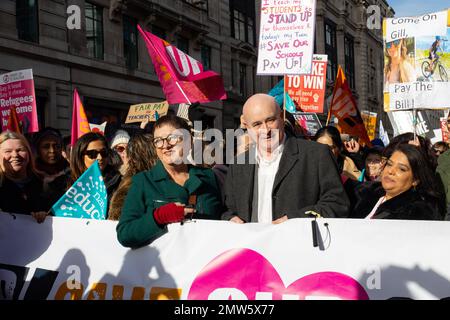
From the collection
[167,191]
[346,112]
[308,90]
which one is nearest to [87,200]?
[167,191]

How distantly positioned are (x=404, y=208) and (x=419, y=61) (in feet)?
11.8

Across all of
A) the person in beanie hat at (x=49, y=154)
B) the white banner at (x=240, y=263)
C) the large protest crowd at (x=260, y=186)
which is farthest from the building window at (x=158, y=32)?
the white banner at (x=240, y=263)

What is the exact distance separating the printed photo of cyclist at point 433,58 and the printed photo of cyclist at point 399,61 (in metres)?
0.09

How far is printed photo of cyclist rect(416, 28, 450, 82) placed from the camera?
5.86 meters

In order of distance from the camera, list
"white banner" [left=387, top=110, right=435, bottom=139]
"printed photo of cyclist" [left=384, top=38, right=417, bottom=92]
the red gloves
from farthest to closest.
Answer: "white banner" [left=387, top=110, right=435, bottom=139], "printed photo of cyclist" [left=384, top=38, right=417, bottom=92], the red gloves

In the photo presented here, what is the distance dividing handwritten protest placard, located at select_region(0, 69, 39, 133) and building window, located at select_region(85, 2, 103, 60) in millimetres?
8486

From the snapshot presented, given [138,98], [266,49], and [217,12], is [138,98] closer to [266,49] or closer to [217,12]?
[217,12]

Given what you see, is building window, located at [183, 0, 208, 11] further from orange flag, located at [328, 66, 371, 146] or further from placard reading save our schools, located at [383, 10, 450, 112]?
placard reading save our schools, located at [383, 10, 450, 112]

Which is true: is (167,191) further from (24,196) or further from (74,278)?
(24,196)

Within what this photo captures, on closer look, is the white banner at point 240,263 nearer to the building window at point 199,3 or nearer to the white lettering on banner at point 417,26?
the white lettering on banner at point 417,26

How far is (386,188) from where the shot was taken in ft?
10.3

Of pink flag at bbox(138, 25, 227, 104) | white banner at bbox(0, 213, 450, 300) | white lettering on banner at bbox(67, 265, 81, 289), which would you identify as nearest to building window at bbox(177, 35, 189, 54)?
pink flag at bbox(138, 25, 227, 104)

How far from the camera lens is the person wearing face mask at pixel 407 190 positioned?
2947 mm
